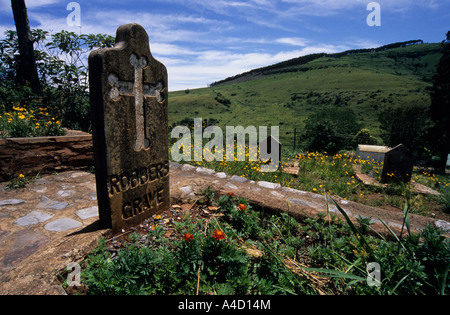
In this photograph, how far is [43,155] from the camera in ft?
A: 13.2

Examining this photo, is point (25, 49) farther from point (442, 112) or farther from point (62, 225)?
point (442, 112)

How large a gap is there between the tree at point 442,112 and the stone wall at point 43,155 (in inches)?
703

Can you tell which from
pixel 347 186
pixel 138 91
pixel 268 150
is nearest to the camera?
pixel 138 91

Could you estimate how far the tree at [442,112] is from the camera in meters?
13.4

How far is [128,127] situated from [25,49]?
637cm

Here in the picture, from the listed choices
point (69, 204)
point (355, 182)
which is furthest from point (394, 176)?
point (69, 204)

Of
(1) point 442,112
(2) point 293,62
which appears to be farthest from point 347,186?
(2) point 293,62

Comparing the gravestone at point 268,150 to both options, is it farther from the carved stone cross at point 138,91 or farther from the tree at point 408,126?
the tree at point 408,126

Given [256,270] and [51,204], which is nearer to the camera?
[256,270]

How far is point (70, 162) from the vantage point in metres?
4.43

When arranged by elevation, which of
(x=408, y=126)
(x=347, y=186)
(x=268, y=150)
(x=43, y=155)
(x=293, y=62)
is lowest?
(x=347, y=186)

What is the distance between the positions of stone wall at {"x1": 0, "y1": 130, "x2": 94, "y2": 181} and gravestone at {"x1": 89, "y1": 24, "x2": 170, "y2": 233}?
2.62 meters
